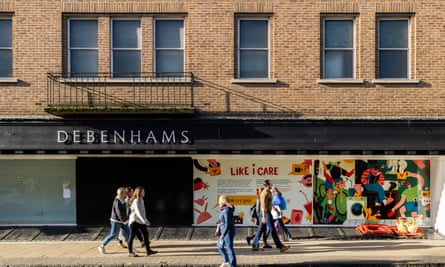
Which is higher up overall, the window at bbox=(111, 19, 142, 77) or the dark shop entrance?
the window at bbox=(111, 19, 142, 77)

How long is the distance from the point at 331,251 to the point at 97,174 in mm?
6600

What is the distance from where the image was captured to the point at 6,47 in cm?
1430

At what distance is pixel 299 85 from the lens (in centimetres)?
1406

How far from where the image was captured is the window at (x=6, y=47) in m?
14.3

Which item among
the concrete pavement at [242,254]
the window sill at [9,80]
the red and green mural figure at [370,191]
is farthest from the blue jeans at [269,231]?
the window sill at [9,80]

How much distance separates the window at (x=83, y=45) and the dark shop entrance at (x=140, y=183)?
2.51 metres

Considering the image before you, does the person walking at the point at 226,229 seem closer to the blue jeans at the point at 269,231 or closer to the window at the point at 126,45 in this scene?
the blue jeans at the point at 269,231

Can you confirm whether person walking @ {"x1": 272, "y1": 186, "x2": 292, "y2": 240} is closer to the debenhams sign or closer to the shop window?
the debenhams sign

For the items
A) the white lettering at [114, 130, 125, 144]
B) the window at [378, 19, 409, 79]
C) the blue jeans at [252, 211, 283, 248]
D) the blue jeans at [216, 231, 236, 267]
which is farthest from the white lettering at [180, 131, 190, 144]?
the window at [378, 19, 409, 79]

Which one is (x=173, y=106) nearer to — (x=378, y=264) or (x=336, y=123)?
(x=336, y=123)

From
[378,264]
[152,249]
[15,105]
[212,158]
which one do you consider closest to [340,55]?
[212,158]

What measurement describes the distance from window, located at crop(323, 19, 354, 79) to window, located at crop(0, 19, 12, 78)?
8.51 metres

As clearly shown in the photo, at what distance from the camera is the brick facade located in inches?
550

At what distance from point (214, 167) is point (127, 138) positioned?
2.60 metres
